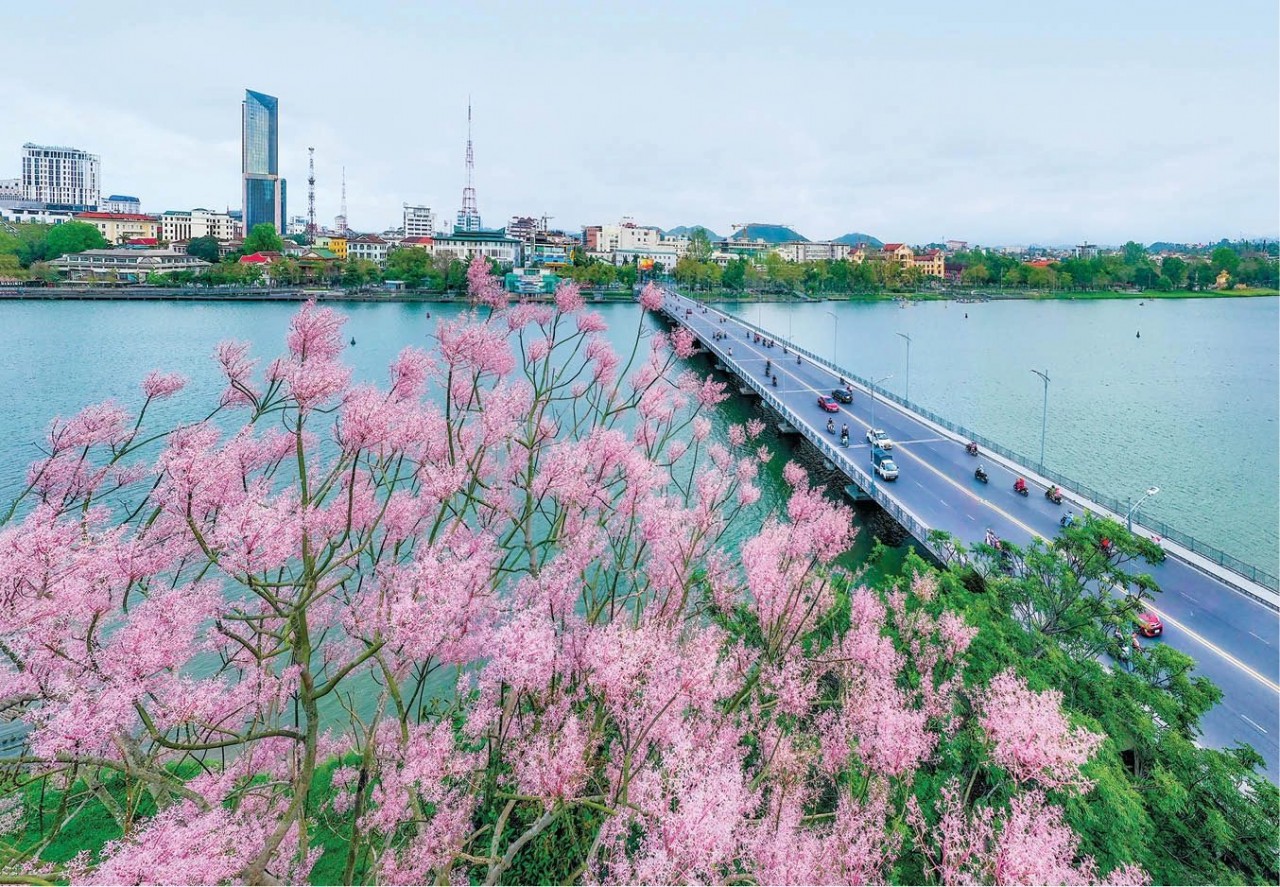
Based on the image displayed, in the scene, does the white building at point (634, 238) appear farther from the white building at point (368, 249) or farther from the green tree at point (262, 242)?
the green tree at point (262, 242)

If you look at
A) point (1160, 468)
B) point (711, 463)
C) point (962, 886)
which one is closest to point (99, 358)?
point (711, 463)

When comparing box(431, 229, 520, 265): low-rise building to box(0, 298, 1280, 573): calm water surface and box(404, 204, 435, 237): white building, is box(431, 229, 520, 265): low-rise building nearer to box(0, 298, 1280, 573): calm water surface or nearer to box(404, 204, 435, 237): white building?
box(0, 298, 1280, 573): calm water surface

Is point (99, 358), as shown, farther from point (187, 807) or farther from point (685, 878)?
point (685, 878)

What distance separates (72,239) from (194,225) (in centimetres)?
3630

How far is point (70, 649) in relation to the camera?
4.66 m

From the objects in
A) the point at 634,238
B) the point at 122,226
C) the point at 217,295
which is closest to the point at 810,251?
the point at 634,238

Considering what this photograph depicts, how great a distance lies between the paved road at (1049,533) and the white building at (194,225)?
136277 millimetres

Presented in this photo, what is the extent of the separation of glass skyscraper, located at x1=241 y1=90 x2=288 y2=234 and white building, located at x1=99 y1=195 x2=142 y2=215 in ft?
107

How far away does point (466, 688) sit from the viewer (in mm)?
9695

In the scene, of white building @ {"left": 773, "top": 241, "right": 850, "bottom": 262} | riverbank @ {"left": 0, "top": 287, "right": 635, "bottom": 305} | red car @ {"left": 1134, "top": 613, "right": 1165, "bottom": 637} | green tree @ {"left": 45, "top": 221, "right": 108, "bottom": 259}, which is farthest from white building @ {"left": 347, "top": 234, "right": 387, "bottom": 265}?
red car @ {"left": 1134, "top": 613, "right": 1165, "bottom": 637}

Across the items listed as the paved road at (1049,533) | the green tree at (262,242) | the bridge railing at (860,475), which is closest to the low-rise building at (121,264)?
the green tree at (262,242)

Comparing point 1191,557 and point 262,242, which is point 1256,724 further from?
point 262,242

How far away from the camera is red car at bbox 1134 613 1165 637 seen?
13.3m

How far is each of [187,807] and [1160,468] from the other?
108 ft
